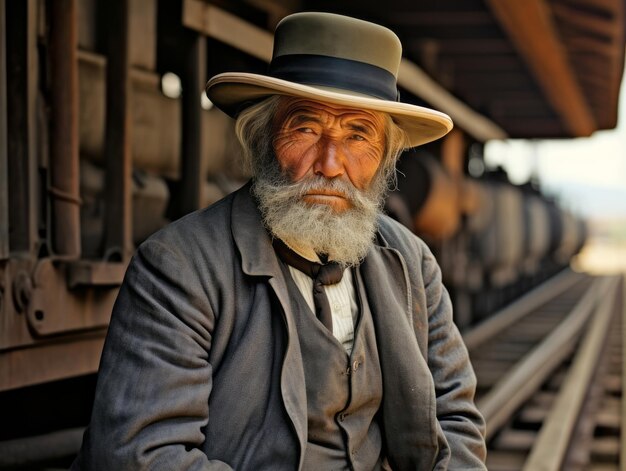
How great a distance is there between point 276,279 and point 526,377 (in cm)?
609

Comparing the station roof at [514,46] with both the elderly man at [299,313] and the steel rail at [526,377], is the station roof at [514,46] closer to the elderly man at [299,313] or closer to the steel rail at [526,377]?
the steel rail at [526,377]

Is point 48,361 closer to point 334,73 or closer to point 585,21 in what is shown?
point 334,73

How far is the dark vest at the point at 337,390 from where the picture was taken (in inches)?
85.4

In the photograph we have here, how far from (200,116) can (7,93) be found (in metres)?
1.27

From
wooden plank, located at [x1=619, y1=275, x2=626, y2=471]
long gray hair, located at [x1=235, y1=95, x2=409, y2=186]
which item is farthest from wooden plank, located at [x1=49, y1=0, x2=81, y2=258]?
wooden plank, located at [x1=619, y1=275, x2=626, y2=471]

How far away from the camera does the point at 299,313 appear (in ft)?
7.16

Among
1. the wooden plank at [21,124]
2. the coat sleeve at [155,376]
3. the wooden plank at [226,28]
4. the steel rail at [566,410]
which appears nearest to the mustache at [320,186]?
the coat sleeve at [155,376]

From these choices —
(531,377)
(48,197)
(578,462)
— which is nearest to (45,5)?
(48,197)

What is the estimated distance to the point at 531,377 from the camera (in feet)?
26.4

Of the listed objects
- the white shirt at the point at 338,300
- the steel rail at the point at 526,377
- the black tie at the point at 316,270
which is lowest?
the steel rail at the point at 526,377

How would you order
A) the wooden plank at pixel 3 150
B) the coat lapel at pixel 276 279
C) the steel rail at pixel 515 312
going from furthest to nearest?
the steel rail at pixel 515 312, the wooden plank at pixel 3 150, the coat lapel at pixel 276 279

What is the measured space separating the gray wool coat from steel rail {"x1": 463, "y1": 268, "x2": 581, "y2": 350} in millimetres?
7038

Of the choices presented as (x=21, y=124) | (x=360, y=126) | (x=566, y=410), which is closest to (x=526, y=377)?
(x=566, y=410)

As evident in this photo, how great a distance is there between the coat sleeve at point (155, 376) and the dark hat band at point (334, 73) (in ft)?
1.74
